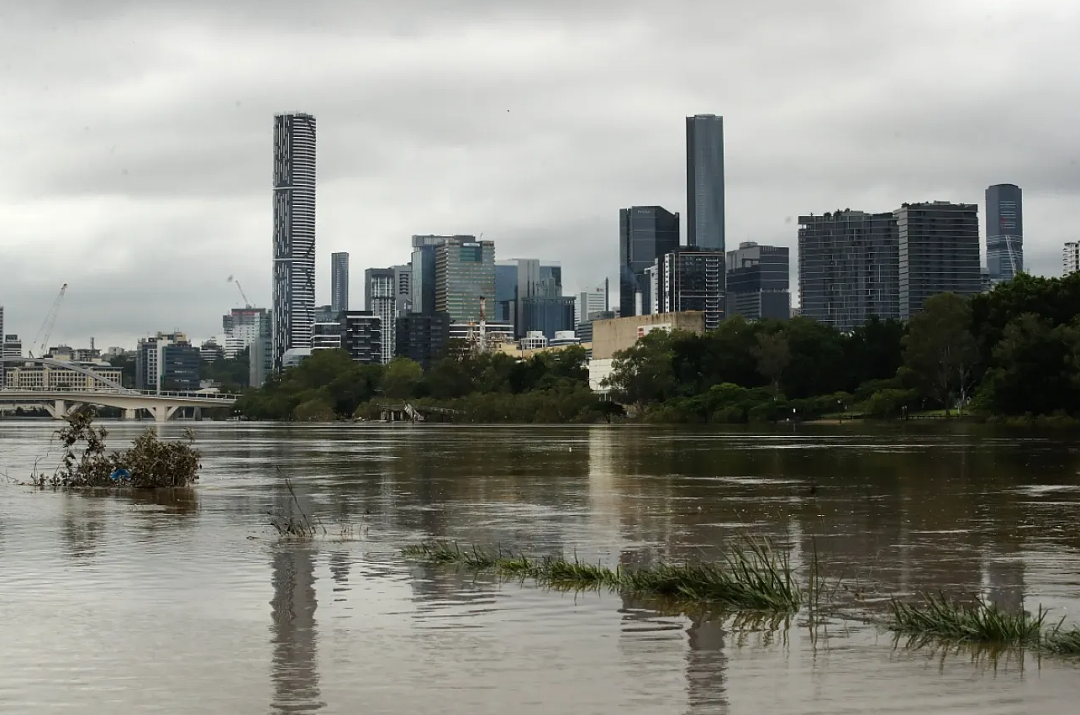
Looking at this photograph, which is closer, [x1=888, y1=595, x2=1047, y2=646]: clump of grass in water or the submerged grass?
[x1=888, y1=595, x2=1047, y2=646]: clump of grass in water

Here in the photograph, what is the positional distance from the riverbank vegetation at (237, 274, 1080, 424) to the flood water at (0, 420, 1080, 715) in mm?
67433

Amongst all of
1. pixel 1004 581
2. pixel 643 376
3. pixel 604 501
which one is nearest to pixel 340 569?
pixel 1004 581

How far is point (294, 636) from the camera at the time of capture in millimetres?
13547

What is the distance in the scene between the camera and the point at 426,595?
16.3 m

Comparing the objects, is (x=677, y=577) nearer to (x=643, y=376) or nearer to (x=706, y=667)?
(x=706, y=667)

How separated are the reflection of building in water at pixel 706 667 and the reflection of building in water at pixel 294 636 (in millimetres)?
3029

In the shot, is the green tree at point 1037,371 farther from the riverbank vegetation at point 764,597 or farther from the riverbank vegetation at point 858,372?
the riverbank vegetation at point 764,597

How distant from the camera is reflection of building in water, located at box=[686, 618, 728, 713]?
10453 millimetres

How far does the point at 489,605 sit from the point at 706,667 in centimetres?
416

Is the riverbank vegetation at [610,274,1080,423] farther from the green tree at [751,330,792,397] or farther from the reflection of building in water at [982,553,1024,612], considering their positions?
the reflection of building in water at [982,553,1024,612]

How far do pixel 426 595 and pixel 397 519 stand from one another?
38.3 ft

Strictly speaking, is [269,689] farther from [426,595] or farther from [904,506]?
[904,506]

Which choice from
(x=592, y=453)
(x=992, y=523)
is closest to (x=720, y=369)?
(x=592, y=453)

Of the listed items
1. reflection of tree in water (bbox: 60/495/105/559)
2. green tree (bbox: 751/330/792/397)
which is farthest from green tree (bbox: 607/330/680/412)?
reflection of tree in water (bbox: 60/495/105/559)
